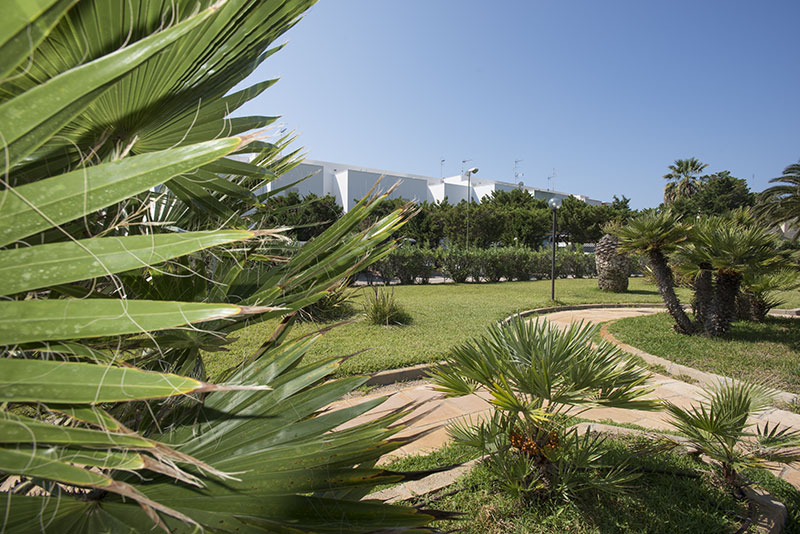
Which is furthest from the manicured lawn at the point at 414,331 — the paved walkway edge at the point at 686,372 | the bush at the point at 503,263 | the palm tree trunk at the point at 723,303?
the bush at the point at 503,263

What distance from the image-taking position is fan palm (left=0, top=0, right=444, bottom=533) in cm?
51

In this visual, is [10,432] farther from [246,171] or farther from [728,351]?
[728,351]

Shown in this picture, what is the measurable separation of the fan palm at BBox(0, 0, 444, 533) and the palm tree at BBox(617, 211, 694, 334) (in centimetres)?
726

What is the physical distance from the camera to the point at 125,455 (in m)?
0.54

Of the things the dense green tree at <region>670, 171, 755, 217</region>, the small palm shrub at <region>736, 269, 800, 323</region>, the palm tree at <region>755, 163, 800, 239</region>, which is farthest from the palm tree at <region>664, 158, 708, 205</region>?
the small palm shrub at <region>736, 269, 800, 323</region>

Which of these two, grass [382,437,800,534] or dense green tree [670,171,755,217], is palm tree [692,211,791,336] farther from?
dense green tree [670,171,755,217]

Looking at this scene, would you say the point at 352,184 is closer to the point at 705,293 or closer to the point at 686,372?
the point at 705,293

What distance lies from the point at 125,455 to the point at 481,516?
2351mm

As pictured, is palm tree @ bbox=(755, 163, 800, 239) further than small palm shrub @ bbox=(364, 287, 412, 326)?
Yes

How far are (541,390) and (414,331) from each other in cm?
580

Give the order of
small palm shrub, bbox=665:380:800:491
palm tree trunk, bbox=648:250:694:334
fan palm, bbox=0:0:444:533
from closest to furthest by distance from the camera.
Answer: fan palm, bbox=0:0:444:533 → small palm shrub, bbox=665:380:800:491 → palm tree trunk, bbox=648:250:694:334

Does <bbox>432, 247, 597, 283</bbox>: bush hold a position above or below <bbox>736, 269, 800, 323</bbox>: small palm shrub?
above

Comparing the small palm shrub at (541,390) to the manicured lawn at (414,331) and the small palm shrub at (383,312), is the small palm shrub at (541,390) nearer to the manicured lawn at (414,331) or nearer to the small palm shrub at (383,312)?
the manicured lawn at (414,331)

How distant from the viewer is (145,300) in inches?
22.6
